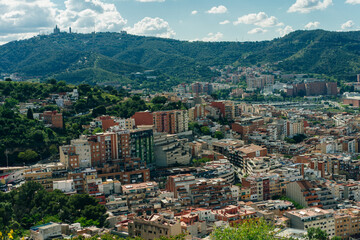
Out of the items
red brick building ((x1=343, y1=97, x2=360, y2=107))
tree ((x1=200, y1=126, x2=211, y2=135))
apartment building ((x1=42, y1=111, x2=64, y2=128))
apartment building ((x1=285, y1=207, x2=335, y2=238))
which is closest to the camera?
apartment building ((x1=285, y1=207, x2=335, y2=238))

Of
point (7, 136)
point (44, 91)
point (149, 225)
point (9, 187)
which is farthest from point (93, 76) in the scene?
point (149, 225)

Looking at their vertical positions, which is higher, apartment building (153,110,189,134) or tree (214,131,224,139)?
apartment building (153,110,189,134)

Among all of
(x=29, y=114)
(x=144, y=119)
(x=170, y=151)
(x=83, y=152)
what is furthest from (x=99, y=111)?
(x=83, y=152)

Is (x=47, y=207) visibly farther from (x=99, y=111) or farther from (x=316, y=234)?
(x=99, y=111)

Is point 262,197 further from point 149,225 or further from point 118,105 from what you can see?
point 118,105

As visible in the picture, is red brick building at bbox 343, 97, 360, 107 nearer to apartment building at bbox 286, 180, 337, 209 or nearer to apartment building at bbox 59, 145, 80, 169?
apartment building at bbox 286, 180, 337, 209

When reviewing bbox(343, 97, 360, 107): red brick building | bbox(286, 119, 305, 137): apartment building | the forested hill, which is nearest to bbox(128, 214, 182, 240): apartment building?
bbox(286, 119, 305, 137): apartment building

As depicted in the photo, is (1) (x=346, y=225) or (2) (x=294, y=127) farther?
(2) (x=294, y=127)
